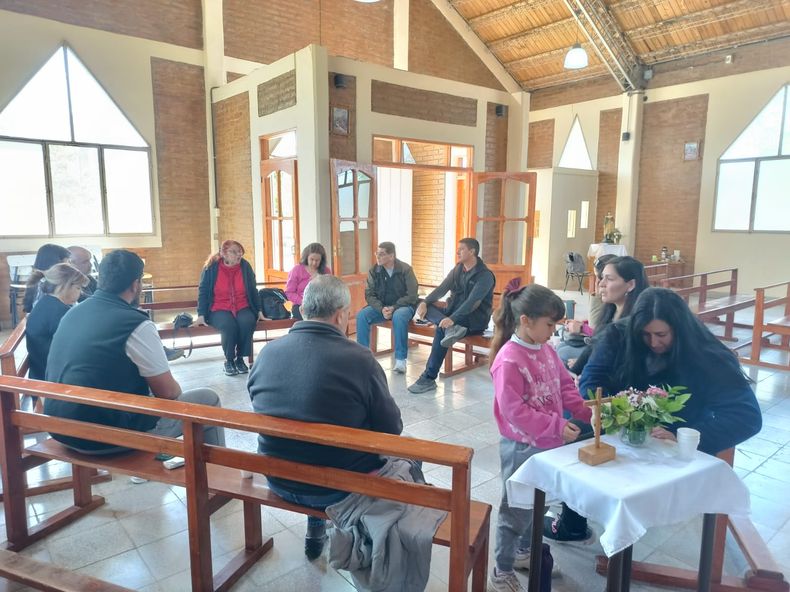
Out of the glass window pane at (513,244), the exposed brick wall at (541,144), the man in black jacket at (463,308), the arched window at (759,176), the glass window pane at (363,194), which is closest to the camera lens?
the man in black jacket at (463,308)

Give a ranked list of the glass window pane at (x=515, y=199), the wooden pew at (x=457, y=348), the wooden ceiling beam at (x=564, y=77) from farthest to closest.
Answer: the wooden ceiling beam at (x=564, y=77) < the glass window pane at (x=515, y=199) < the wooden pew at (x=457, y=348)

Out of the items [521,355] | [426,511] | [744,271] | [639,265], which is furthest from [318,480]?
[744,271]

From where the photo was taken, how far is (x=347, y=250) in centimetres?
640

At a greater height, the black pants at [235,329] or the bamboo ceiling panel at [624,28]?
the bamboo ceiling panel at [624,28]

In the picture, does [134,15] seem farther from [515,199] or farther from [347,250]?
[515,199]

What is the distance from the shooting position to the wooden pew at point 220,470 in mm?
1494

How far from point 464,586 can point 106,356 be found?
1.58 metres

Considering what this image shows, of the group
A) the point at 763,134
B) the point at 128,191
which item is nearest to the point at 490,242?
the point at 128,191

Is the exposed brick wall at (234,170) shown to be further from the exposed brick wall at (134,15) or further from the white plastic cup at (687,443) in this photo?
the white plastic cup at (687,443)

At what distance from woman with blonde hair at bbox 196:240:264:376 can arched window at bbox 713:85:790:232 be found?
881cm

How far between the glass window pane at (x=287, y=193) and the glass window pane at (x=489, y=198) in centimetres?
262

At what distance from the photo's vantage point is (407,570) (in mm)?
1568

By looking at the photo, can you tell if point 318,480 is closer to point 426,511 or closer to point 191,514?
point 426,511

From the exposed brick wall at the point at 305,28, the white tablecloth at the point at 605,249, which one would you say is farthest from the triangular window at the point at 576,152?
the exposed brick wall at the point at 305,28
